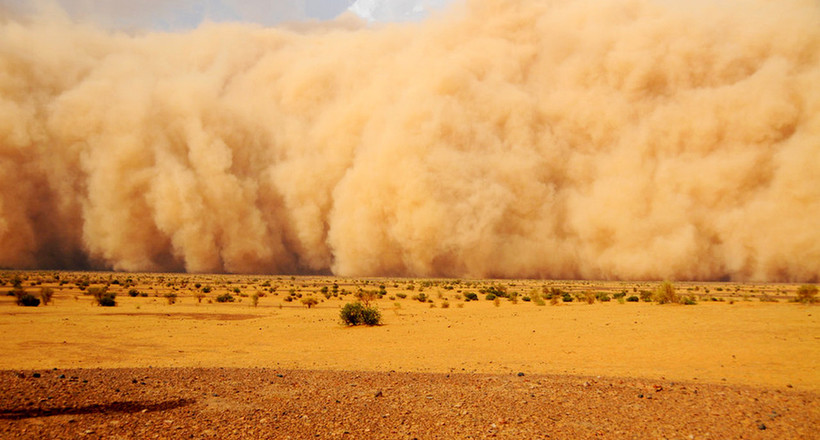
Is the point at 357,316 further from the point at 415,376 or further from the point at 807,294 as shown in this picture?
the point at 807,294

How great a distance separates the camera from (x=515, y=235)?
45.5m

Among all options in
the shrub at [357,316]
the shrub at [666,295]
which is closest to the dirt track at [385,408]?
the shrub at [357,316]

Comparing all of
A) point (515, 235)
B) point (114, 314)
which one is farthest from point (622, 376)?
point (515, 235)

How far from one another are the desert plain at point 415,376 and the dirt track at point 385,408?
1.0 inches

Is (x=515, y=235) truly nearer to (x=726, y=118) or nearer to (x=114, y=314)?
(x=726, y=118)

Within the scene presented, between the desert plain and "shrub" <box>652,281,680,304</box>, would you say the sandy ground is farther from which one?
"shrub" <box>652,281,680,304</box>

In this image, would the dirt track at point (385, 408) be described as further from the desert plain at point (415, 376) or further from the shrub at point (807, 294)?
the shrub at point (807, 294)

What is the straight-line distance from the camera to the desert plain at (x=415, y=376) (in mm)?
4723

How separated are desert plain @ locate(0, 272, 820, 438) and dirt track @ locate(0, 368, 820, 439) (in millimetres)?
24

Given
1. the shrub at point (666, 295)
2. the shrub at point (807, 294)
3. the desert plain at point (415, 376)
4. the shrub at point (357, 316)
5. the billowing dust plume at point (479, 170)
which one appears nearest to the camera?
the desert plain at point (415, 376)

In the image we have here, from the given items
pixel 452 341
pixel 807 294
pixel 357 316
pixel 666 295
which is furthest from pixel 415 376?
pixel 807 294

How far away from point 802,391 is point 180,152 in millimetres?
52093

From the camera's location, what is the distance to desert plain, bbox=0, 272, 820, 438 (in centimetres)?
472

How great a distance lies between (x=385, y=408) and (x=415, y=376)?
6.28 feet
